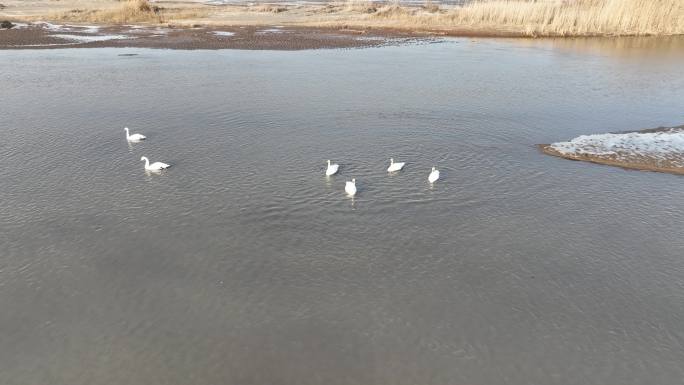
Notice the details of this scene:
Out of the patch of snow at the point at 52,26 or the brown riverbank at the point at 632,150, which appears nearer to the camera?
the brown riverbank at the point at 632,150

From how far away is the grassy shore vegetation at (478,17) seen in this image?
155 ft

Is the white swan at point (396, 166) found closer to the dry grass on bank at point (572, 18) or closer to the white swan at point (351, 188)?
the white swan at point (351, 188)

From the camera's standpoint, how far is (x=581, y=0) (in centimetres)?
5684

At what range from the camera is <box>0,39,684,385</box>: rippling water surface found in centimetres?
924

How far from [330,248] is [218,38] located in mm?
39708

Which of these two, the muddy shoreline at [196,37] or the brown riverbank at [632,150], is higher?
the muddy shoreline at [196,37]

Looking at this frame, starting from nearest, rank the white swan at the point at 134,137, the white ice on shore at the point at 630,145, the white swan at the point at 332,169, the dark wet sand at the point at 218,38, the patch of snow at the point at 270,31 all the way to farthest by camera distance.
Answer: the white swan at the point at 332,169 < the white ice on shore at the point at 630,145 < the white swan at the point at 134,137 < the dark wet sand at the point at 218,38 < the patch of snow at the point at 270,31

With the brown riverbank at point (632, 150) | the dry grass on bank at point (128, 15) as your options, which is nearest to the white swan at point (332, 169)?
→ the brown riverbank at point (632, 150)

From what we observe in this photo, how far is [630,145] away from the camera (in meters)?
19.3

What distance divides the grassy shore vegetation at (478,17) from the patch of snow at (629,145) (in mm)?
31679

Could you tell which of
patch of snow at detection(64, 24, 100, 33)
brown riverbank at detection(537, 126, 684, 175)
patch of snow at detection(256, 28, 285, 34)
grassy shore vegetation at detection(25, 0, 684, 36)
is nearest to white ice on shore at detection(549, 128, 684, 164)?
brown riverbank at detection(537, 126, 684, 175)

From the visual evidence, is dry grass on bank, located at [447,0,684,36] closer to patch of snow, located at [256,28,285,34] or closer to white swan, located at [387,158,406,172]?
patch of snow, located at [256,28,285,34]

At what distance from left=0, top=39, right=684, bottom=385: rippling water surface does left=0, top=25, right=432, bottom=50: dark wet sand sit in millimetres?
20367

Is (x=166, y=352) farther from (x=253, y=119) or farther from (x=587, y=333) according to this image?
Answer: (x=253, y=119)
